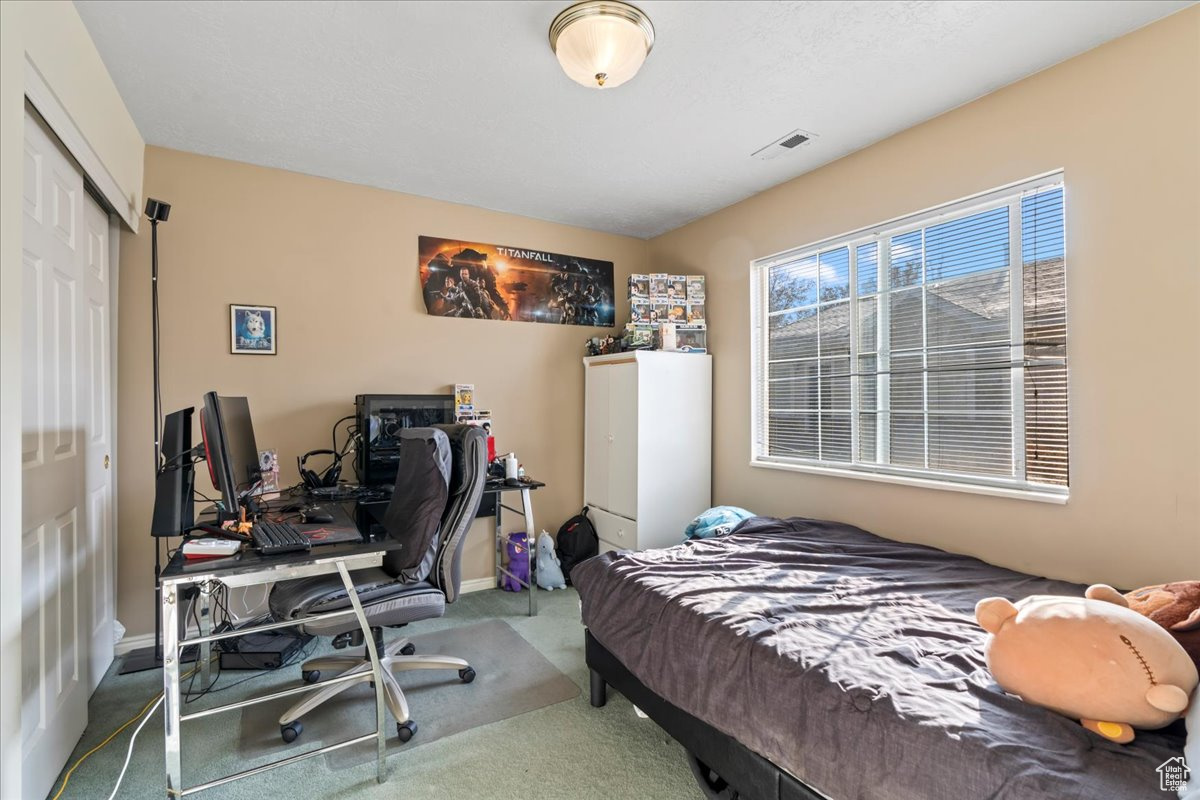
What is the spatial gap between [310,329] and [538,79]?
6.57ft

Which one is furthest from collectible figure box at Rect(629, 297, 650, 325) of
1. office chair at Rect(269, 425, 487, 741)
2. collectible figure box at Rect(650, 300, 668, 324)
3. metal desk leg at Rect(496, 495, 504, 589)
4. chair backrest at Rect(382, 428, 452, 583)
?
chair backrest at Rect(382, 428, 452, 583)

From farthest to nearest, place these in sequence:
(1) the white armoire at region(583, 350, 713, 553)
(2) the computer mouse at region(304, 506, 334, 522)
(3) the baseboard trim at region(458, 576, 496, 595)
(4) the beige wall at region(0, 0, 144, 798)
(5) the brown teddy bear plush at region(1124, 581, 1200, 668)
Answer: (3) the baseboard trim at region(458, 576, 496, 595) < (1) the white armoire at region(583, 350, 713, 553) < (2) the computer mouse at region(304, 506, 334, 522) < (4) the beige wall at region(0, 0, 144, 798) < (5) the brown teddy bear plush at region(1124, 581, 1200, 668)

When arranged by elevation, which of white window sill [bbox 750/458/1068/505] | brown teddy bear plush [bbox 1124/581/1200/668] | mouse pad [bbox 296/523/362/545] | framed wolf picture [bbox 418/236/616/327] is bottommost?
brown teddy bear plush [bbox 1124/581/1200/668]

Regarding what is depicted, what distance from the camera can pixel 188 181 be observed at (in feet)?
9.84

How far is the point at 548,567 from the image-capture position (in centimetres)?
381

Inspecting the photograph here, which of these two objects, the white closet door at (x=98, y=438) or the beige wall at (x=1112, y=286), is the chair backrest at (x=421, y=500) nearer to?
the white closet door at (x=98, y=438)

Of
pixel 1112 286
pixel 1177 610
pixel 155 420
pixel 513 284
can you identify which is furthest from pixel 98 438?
pixel 1112 286

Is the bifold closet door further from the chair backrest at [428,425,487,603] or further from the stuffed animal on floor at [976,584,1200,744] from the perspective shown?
the stuffed animal on floor at [976,584,1200,744]

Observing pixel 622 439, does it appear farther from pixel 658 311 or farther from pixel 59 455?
pixel 59 455

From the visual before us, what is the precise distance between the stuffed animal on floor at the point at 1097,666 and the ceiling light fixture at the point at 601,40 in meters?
2.08

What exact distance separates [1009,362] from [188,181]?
424cm

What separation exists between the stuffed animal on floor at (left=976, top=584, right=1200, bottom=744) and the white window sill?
1.18 metres

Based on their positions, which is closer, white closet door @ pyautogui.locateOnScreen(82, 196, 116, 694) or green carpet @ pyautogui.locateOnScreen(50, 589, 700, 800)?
green carpet @ pyautogui.locateOnScreen(50, 589, 700, 800)

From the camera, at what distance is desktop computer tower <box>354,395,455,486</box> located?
3.19 meters
